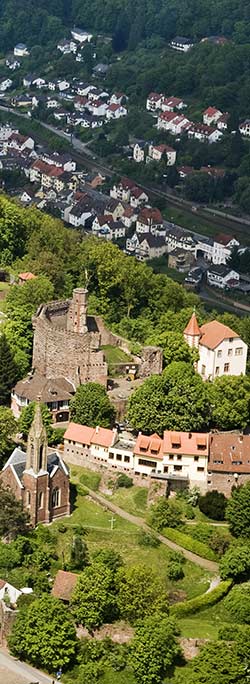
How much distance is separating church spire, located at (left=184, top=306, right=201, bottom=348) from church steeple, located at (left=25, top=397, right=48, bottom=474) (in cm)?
1498

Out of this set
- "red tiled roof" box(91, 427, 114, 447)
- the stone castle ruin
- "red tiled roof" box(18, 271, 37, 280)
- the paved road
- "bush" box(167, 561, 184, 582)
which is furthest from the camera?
"red tiled roof" box(18, 271, 37, 280)

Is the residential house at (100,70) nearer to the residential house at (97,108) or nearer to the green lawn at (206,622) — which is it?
the residential house at (97,108)

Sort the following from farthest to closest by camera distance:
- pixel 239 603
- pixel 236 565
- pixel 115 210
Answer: pixel 115 210 < pixel 236 565 < pixel 239 603

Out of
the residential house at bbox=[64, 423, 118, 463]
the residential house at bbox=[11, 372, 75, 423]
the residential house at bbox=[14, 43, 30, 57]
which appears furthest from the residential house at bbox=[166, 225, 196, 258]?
the residential house at bbox=[14, 43, 30, 57]

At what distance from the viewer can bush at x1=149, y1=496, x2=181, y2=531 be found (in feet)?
192

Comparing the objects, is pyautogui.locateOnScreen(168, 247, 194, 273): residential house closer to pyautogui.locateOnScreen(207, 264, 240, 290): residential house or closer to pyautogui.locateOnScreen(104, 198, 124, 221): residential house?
pyautogui.locateOnScreen(207, 264, 240, 290): residential house

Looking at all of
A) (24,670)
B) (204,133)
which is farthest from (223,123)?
(24,670)

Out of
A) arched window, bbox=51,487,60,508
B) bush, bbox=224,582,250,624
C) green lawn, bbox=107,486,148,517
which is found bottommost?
bush, bbox=224,582,250,624

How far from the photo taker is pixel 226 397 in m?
65.2

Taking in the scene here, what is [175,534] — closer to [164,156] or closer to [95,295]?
[95,295]

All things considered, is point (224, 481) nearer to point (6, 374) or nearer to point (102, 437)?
point (102, 437)

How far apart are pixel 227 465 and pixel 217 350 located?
9014 millimetres

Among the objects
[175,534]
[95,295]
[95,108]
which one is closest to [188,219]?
[95,108]

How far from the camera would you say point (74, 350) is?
222ft
